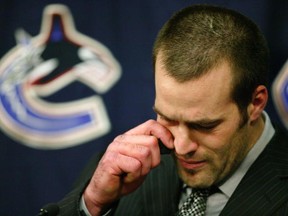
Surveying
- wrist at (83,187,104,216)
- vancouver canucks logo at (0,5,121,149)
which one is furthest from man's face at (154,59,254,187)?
vancouver canucks logo at (0,5,121,149)

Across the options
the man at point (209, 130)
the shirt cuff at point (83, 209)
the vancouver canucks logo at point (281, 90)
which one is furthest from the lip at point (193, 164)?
the vancouver canucks logo at point (281, 90)

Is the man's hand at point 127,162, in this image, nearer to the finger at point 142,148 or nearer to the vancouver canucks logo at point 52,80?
the finger at point 142,148

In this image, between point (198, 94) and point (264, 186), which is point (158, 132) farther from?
point (264, 186)

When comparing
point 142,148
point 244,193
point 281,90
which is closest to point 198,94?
point 142,148

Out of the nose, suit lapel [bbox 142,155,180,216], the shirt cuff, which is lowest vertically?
suit lapel [bbox 142,155,180,216]

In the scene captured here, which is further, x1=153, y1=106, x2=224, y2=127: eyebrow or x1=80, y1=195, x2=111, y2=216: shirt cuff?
x1=80, y1=195, x2=111, y2=216: shirt cuff

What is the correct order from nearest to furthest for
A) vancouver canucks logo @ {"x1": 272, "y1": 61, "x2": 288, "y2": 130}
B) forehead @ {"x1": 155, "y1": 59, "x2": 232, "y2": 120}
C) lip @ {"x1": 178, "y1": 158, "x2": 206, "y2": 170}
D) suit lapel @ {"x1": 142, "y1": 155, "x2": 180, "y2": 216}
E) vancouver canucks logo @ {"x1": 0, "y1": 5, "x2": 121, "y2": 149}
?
forehead @ {"x1": 155, "y1": 59, "x2": 232, "y2": 120}, lip @ {"x1": 178, "y1": 158, "x2": 206, "y2": 170}, suit lapel @ {"x1": 142, "y1": 155, "x2": 180, "y2": 216}, vancouver canucks logo @ {"x1": 272, "y1": 61, "x2": 288, "y2": 130}, vancouver canucks logo @ {"x1": 0, "y1": 5, "x2": 121, "y2": 149}

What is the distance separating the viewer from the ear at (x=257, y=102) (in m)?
1.49

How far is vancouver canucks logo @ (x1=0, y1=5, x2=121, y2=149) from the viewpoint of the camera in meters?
2.18

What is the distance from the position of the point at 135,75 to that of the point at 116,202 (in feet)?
2.34

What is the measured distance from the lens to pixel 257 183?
1511 mm

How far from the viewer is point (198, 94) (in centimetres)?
138

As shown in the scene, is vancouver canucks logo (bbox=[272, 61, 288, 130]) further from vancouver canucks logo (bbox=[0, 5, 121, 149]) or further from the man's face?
vancouver canucks logo (bbox=[0, 5, 121, 149])

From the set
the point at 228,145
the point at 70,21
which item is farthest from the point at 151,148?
the point at 70,21
